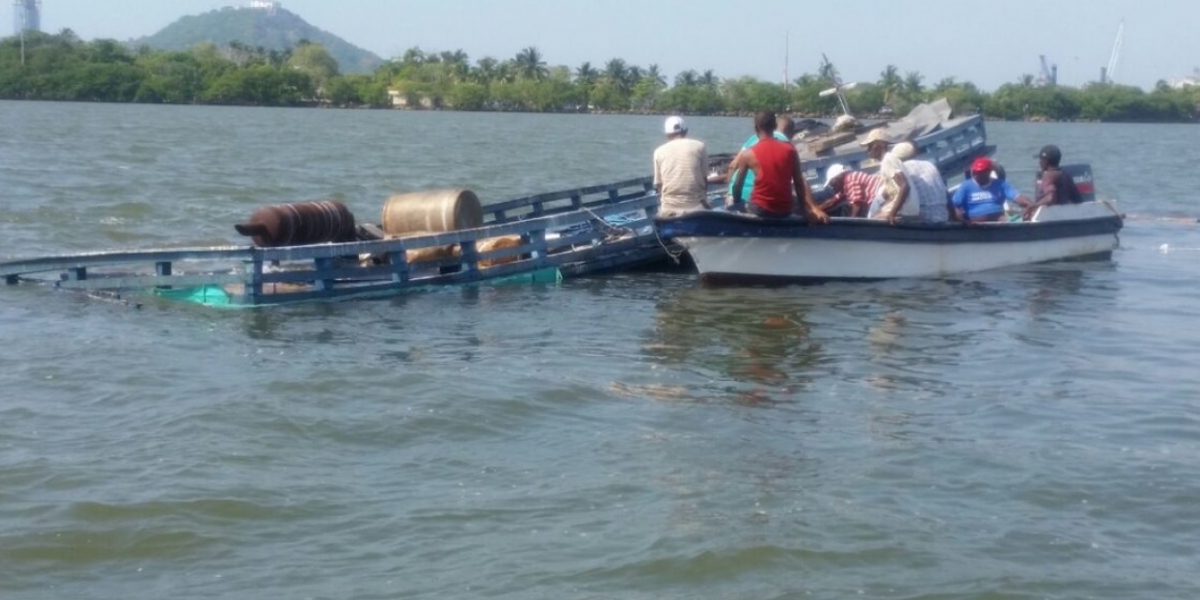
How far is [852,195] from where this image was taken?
15.3 m

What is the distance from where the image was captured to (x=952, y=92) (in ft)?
362

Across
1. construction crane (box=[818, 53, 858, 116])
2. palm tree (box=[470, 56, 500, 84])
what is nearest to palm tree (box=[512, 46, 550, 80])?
palm tree (box=[470, 56, 500, 84])

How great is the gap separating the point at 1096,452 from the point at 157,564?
205 inches

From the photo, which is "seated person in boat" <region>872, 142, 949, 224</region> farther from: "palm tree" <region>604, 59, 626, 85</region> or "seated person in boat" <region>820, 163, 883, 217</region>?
"palm tree" <region>604, 59, 626, 85</region>

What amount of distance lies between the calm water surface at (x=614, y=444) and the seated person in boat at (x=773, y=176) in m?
0.81

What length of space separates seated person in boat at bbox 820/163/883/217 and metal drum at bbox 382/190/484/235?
11.6 feet

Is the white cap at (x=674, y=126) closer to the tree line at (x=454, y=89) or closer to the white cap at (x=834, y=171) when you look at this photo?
the white cap at (x=834, y=171)

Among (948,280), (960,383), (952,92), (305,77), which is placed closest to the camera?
(960,383)

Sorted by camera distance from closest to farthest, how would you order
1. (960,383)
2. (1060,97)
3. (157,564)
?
(157,564)
(960,383)
(1060,97)

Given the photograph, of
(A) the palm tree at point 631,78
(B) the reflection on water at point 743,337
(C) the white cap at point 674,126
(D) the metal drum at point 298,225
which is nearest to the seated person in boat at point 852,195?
(B) the reflection on water at point 743,337

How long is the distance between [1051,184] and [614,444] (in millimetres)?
9817

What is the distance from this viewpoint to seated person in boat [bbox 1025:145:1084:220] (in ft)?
55.1

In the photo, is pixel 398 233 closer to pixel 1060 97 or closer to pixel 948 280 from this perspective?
pixel 948 280

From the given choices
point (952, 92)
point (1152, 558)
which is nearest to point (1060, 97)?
point (952, 92)
